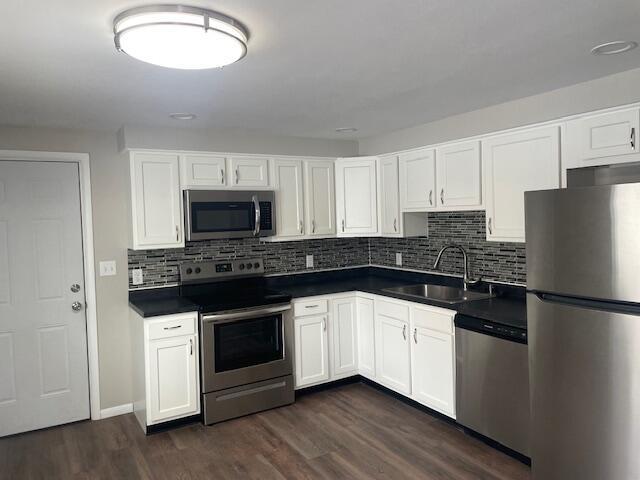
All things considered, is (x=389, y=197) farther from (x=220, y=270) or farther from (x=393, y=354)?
(x=220, y=270)

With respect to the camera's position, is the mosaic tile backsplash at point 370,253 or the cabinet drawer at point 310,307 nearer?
the mosaic tile backsplash at point 370,253

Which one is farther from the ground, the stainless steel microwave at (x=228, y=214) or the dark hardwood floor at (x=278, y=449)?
the stainless steel microwave at (x=228, y=214)

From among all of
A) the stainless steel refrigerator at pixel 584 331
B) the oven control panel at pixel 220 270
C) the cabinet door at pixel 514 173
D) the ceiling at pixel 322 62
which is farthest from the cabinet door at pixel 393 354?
the ceiling at pixel 322 62

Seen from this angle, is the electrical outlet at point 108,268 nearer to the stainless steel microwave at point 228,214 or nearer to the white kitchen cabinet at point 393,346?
the stainless steel microwave at point 228,214

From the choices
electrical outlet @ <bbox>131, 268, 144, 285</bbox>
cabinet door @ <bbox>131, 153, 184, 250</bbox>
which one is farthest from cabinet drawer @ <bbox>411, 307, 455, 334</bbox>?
electrical outlet @ <bbox>131, 268, 144, 285</bbox>

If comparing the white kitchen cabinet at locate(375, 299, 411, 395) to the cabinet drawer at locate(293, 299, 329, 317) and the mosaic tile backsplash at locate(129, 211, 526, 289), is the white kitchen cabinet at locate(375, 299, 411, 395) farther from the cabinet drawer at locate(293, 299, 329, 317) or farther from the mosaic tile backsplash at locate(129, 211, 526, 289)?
the mosaic tile backsplash at locate(129, 211, 526, 289)

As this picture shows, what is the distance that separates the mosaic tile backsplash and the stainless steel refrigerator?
1.04 m

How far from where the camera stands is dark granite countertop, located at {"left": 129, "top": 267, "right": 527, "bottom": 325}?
3.13 metres

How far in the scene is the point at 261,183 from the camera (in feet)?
13.4

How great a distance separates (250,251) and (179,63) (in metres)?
2.49

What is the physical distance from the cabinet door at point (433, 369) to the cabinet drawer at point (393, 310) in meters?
0.14

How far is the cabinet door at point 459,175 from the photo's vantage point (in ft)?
11.1

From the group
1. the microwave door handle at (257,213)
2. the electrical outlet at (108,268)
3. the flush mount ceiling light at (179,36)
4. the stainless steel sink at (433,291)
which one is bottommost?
the stainless steel sink at (433,291)

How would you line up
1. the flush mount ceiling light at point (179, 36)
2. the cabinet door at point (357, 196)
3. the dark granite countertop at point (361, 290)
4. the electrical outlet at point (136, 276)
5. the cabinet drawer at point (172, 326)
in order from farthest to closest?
1. the cabinet door at point (357, 196)
2. the electrical outlet at point (136, 276)
3. the cabinet drawer at point (172, 326)
4. the dark granite countertop at point (361, 290)
5. the flush mount ceiling light at point (179, 36)
